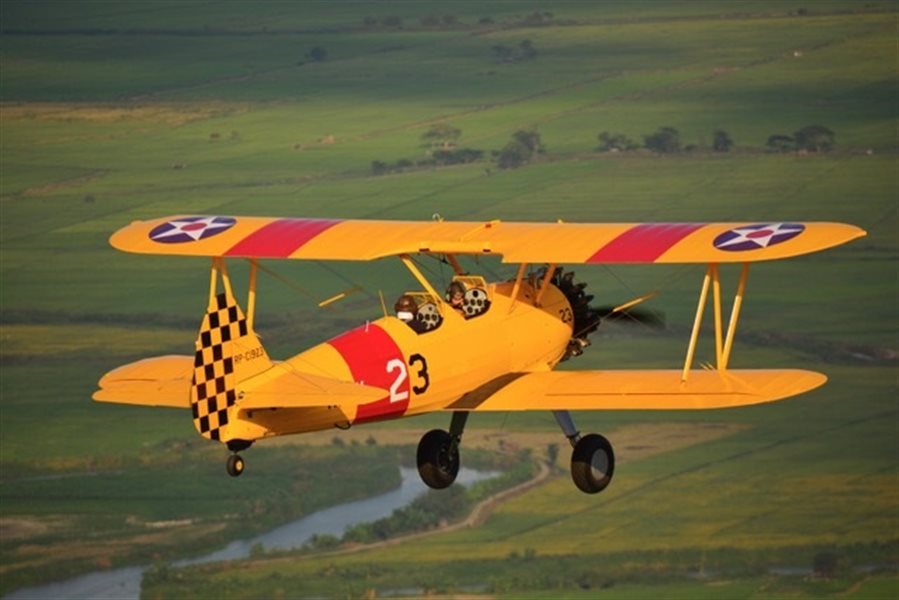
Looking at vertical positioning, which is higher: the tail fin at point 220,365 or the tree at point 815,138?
the tree at point 815,138

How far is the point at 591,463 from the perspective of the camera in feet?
128

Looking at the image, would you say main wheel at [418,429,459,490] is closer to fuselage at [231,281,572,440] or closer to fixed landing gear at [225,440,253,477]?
fuselage at [231,281,572,440]

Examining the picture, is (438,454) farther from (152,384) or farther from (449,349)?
(152,384)

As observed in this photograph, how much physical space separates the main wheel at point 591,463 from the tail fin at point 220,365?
16.1 feet

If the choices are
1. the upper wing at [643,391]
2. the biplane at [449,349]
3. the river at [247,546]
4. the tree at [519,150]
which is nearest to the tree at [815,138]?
the tree at [519,150]

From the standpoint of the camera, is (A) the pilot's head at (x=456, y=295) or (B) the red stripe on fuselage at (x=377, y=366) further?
(A) the pilot's head at (x=456, y=295)

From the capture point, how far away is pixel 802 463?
105 m

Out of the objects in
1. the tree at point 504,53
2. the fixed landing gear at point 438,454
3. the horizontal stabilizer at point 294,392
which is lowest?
the fixed landing gear at point 438,454

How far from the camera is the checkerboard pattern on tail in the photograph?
35.8 m

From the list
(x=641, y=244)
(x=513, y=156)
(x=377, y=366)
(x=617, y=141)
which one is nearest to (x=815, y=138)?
(x=617, y=141)

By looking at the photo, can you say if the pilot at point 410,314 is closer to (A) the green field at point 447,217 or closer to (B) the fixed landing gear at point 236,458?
(B) the fixed landing gear at point 236,458

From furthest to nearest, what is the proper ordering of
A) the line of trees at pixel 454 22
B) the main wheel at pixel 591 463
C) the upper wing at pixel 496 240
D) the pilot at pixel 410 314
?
the line of trees at pixel 454 22
the main wheel at pixel 591 463
the pilot at pixel 410 314
the upper wing at pixel 496 240

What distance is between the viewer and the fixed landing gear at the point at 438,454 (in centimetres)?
3959

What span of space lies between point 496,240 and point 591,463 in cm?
312
